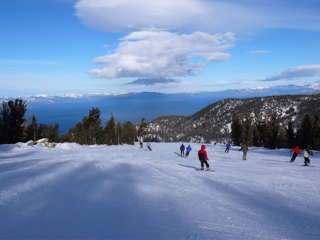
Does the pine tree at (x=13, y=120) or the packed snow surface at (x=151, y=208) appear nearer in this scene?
the packed snow surface at (x=151, y=208)

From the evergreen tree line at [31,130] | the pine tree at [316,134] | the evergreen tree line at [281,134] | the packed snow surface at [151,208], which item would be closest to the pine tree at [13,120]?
the evergreen tree line at [31,130]

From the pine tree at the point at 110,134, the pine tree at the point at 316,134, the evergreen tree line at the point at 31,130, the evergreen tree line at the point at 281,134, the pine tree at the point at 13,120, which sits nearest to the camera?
the pine tree at the point at 13,120

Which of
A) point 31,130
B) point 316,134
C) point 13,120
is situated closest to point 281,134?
point 316,134

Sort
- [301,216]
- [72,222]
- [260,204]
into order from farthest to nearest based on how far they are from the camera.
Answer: [260,204] → [301,216] → [72,222]

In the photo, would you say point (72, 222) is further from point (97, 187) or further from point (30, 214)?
point (97, 187)

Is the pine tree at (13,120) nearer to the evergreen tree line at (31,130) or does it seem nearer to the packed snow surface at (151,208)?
the evergreen tree line at (31,130)

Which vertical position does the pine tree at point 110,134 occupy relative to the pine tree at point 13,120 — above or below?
below

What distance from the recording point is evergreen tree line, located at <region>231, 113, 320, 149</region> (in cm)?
5612

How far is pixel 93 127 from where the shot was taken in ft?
197

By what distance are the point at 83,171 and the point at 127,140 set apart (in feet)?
198

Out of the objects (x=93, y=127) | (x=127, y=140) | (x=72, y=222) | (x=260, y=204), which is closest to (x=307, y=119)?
(x=127, y=140)

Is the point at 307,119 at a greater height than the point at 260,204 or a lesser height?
greater

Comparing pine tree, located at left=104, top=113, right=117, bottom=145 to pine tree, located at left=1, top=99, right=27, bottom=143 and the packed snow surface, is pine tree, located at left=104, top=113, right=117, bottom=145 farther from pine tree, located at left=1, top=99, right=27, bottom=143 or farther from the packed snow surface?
the packed snow surface

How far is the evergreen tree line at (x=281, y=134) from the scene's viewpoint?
2210 inches
